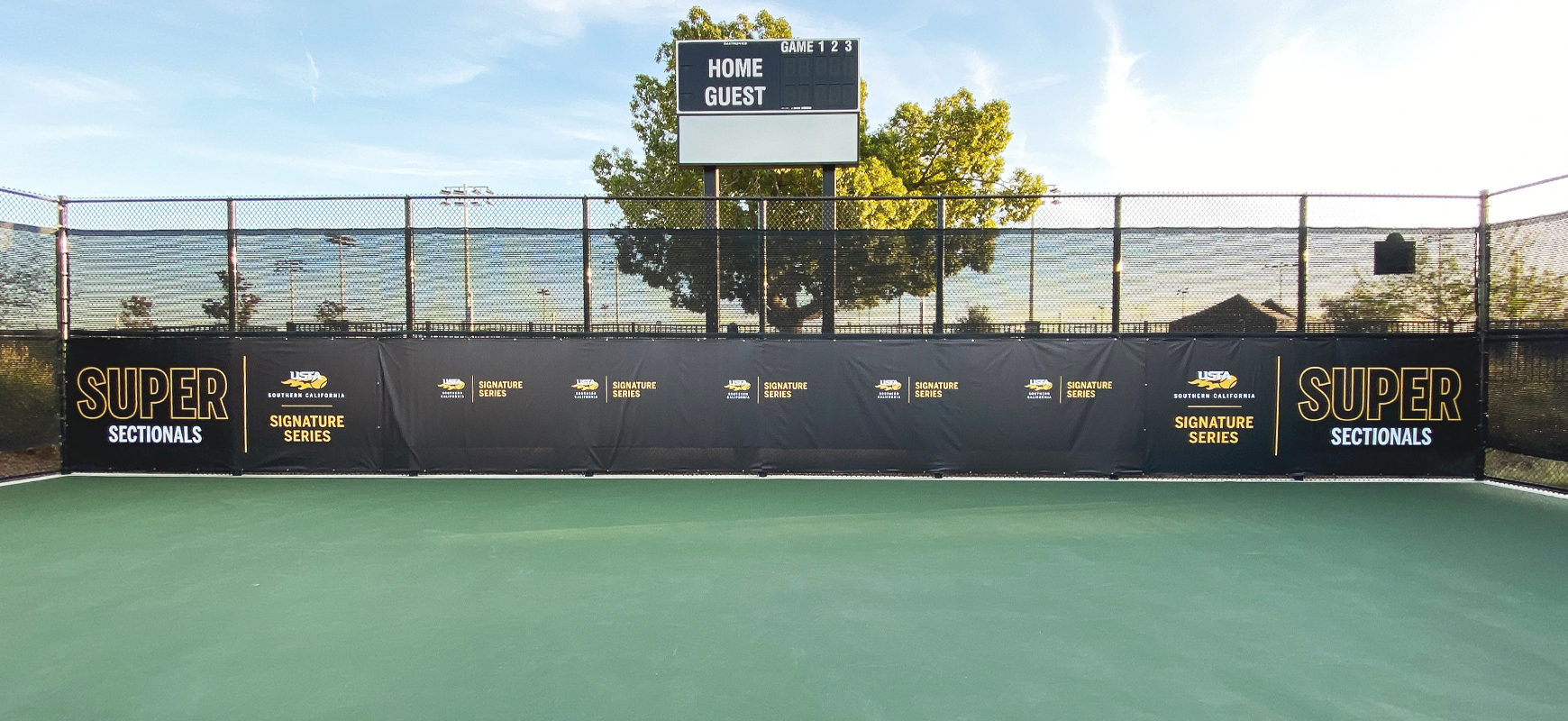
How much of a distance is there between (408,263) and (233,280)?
238cm

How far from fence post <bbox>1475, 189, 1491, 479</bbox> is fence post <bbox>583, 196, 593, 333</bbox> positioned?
11.1m

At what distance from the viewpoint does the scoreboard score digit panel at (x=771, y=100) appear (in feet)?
31.7

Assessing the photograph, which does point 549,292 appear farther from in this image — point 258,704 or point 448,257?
point 258,704

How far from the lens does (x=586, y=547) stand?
611 centimetres

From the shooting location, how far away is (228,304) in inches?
370

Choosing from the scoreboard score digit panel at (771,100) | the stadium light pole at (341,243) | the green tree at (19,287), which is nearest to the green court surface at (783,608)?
the green tree at (19,287)

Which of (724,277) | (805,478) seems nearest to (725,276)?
(724,277)

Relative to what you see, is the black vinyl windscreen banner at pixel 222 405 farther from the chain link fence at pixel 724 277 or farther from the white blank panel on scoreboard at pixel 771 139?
the white blank panel on scoreboard at pixel 771 139

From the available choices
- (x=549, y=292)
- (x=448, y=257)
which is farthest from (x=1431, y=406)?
(x=448, y=257)

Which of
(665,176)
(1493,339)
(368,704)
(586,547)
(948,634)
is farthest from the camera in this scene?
(665,176)

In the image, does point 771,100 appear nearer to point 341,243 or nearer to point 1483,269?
point 341,243

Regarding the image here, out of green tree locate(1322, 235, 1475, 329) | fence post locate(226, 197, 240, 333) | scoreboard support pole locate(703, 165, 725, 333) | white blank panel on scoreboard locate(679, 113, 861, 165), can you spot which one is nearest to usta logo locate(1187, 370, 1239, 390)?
green tree locate(1322, 235, 1475, 329)

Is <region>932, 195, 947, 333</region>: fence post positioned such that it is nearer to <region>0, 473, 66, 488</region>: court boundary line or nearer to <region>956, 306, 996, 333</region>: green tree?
<region>956, 306, 996, 333</region>: green tree

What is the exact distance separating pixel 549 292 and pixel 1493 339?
1188 centimetres
